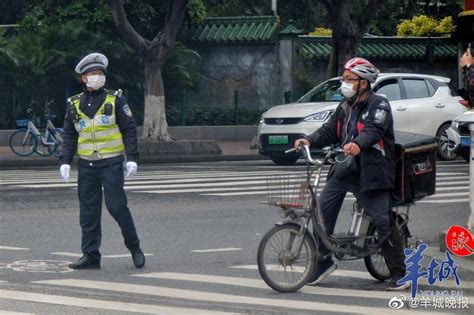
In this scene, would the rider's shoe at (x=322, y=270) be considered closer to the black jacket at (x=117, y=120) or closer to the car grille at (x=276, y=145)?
the black jacket at (x=117, y=120)

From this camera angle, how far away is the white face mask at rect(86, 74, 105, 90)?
1124 cm

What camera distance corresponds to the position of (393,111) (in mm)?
23375

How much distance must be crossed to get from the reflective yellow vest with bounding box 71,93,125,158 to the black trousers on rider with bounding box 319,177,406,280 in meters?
2.17

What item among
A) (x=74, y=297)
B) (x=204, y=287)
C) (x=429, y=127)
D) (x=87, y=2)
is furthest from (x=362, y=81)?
(x=87, y=2)

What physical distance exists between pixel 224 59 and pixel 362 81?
78.0 feet

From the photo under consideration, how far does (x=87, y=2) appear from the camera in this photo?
31.4 meters

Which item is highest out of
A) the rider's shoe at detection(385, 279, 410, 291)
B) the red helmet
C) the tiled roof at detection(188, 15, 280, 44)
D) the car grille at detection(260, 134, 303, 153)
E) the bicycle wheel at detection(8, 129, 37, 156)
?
the red helmet

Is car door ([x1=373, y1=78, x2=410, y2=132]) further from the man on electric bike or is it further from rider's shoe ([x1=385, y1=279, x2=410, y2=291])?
rider's shoe ([x1=385, y1=279, x2=410, y2=291])

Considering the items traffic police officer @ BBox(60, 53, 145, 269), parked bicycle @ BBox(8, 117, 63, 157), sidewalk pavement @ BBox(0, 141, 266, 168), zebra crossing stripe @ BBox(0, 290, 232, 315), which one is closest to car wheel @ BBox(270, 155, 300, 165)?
sidewalk pavement @ BBox(0, 141, 266, 168)

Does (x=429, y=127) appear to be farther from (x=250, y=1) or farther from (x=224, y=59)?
(x=250, y=1)

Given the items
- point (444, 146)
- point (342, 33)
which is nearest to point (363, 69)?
point (444, 146)

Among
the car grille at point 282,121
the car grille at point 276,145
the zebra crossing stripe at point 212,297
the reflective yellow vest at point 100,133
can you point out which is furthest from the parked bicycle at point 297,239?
the car grille at point 282,121

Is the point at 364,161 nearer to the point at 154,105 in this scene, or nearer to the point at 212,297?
the point at 212,297

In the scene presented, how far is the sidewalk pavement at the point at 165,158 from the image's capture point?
25594mm
